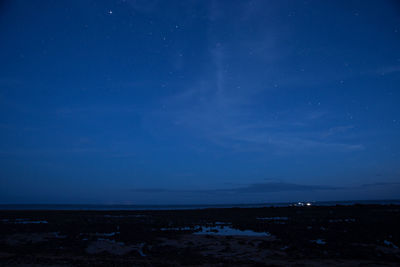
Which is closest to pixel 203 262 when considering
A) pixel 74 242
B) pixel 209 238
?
pixel 209 238

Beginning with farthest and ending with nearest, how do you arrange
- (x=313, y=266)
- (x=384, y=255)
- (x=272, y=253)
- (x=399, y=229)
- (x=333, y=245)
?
1. (x=399, y=229)
2. (x=333, y=245)
3. (x=272, y=253)
4. (x=384, y=255)
5. (x=313, y=266)

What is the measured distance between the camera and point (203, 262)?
13906 mm

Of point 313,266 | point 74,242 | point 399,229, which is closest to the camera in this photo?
point 313,266

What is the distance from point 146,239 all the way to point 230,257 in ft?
32.5

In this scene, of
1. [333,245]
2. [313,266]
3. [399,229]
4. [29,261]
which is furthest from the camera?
[399,229]

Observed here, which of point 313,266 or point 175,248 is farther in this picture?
point 175,248

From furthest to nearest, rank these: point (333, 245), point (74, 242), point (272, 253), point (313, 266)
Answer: point (74, 242) → point (333, 245) → point (272, 253) → point (313, 266)

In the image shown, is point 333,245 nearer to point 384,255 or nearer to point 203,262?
point 384,255

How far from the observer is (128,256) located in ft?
51.4

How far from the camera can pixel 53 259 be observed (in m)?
14.3

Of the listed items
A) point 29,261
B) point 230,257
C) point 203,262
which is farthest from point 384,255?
point 29,261

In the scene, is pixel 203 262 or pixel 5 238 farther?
pixel 5 238

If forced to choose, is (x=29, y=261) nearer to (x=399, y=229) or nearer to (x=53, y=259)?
(x=53, y=259)

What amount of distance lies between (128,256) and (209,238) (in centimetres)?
877
